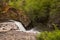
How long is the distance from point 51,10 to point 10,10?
2.05 meters

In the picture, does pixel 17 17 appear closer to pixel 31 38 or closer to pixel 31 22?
pixel 31 22

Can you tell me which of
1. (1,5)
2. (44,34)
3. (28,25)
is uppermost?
(44,34)

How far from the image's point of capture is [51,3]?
9.12 metres

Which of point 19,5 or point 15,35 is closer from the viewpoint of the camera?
point 15,35

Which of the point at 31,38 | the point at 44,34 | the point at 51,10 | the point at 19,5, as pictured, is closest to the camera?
the point at 44,34

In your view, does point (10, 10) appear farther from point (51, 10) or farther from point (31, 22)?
point (51, 10)

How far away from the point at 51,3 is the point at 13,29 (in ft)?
7.24

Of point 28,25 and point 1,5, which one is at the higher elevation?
point 1,5

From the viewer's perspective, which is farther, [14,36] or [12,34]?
[12,34]

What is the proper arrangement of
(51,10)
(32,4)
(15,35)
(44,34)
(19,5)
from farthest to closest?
(19,5) < (32,4) < (51,10) < (15,35) < (44,34)

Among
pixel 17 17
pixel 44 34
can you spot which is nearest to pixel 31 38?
pixel 44 34

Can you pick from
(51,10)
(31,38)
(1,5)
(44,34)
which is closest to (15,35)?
(31,38)

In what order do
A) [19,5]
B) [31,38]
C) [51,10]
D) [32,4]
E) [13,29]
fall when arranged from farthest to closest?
[19,5], [32,4], [51,10], [13,29], [31,38]

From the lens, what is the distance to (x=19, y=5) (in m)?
11.3
